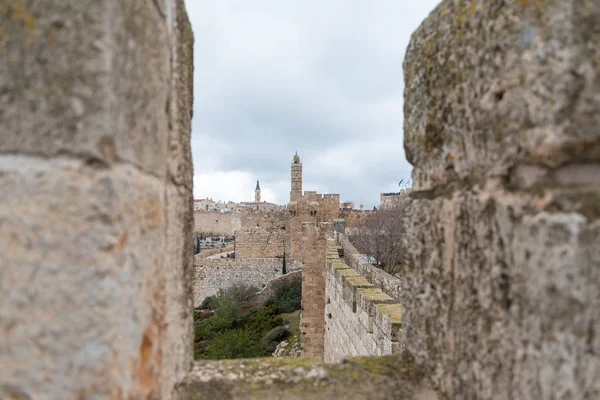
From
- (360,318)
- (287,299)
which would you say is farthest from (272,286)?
(360,318)

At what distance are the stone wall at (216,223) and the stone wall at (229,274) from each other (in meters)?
27.1

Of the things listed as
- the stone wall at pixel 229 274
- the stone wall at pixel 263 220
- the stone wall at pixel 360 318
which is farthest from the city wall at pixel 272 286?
the stone wall at pixel 360 318

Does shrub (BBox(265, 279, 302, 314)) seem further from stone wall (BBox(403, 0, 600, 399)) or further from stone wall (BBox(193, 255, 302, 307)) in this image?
stone wall (BBox(403, 0, 600, 399))

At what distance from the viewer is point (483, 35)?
1.16m

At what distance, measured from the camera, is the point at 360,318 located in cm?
519

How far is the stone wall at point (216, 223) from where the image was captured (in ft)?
163

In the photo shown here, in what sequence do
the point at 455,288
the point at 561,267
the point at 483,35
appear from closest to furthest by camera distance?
1. the point at 561,267
2. the point at 483,35
3. the point at 455,288

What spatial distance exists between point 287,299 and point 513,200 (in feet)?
63.4

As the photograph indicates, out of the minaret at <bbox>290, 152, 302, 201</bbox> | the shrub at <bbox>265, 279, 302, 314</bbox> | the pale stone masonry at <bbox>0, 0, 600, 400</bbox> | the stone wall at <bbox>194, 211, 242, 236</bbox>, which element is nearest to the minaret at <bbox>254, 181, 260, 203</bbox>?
the stone wall at <bbox>194, 211, 242, 236</bbox>

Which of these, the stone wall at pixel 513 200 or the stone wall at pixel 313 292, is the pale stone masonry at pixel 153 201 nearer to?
the stone wall at pixel 513 200

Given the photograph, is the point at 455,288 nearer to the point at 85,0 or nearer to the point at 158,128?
the point at 158,128

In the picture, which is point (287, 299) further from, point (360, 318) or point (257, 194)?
point (257, 194)

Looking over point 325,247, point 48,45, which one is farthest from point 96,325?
point 325,247

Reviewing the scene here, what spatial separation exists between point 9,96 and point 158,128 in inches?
15.1
